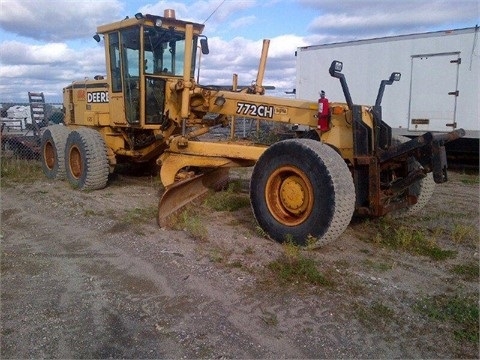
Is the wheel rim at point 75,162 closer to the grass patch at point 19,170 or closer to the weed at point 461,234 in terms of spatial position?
the grass patch at point 19,170

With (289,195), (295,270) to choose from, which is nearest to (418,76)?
(289,195)

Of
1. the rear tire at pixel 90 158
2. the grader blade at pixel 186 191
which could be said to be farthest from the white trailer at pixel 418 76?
the rear tire at pixel 90 158

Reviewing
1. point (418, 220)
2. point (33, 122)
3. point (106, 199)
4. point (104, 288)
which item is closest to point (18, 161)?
point (33, 122)

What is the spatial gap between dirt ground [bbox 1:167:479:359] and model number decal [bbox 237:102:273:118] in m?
1.41

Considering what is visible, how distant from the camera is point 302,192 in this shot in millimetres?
5434

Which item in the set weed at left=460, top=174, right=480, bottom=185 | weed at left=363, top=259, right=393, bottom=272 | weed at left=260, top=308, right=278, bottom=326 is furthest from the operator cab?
weed at left=460, top=174, right=480, bottom=185

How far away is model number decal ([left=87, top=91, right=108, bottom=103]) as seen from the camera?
9.07 meters

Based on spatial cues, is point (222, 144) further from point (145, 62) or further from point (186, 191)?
point (145, 62)

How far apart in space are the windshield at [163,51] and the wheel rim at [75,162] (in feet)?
7.06

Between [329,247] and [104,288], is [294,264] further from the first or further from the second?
[104,288]

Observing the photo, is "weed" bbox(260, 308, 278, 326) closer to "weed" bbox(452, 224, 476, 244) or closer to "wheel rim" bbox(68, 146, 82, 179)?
"weed" bbox(452, 224, 476, 244)

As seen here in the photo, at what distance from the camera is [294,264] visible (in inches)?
191

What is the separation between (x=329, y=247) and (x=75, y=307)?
2768 millimetres

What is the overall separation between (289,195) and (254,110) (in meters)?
1.77
